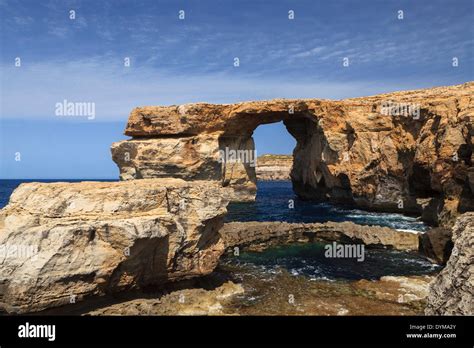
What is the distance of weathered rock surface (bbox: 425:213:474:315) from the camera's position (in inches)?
324

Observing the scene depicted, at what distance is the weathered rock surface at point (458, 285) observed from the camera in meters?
8.23

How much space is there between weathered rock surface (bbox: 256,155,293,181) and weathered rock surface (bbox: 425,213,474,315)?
437 feet

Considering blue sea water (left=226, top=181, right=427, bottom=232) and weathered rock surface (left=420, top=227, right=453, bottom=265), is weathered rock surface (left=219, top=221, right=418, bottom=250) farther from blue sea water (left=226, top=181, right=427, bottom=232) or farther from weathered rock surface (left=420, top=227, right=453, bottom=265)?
blue sea water (left=226, top=181, right=427, bottom=232)

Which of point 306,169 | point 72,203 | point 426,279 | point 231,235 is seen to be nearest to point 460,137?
point 426,279

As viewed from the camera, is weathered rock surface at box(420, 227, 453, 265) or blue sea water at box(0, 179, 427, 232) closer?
weathered rock surface at box(420, 227, 453, 265)

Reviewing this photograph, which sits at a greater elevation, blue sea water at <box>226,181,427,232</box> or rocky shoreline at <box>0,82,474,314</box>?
rocky shoreline at <box>0,82,474,314</box>

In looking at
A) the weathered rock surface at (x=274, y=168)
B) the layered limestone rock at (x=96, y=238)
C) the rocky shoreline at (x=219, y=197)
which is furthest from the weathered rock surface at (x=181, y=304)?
the weathered rock surface at (x=274, y=168)

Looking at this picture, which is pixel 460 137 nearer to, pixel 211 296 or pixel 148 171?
pixel 211 296

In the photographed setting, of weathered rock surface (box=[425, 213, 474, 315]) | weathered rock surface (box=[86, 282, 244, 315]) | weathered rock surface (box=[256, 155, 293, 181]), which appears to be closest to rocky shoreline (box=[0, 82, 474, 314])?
weathered rock surface (box=[425, 213, 474, 315])

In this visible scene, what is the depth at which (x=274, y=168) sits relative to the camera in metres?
144

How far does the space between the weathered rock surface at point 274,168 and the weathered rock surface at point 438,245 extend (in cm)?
11978

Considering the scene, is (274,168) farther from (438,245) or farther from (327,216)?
(438,245)

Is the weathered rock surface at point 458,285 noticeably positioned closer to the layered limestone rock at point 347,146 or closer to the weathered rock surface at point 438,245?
the weathered rock surface at point 438,245

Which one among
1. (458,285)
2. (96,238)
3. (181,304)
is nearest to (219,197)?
(181,304)
